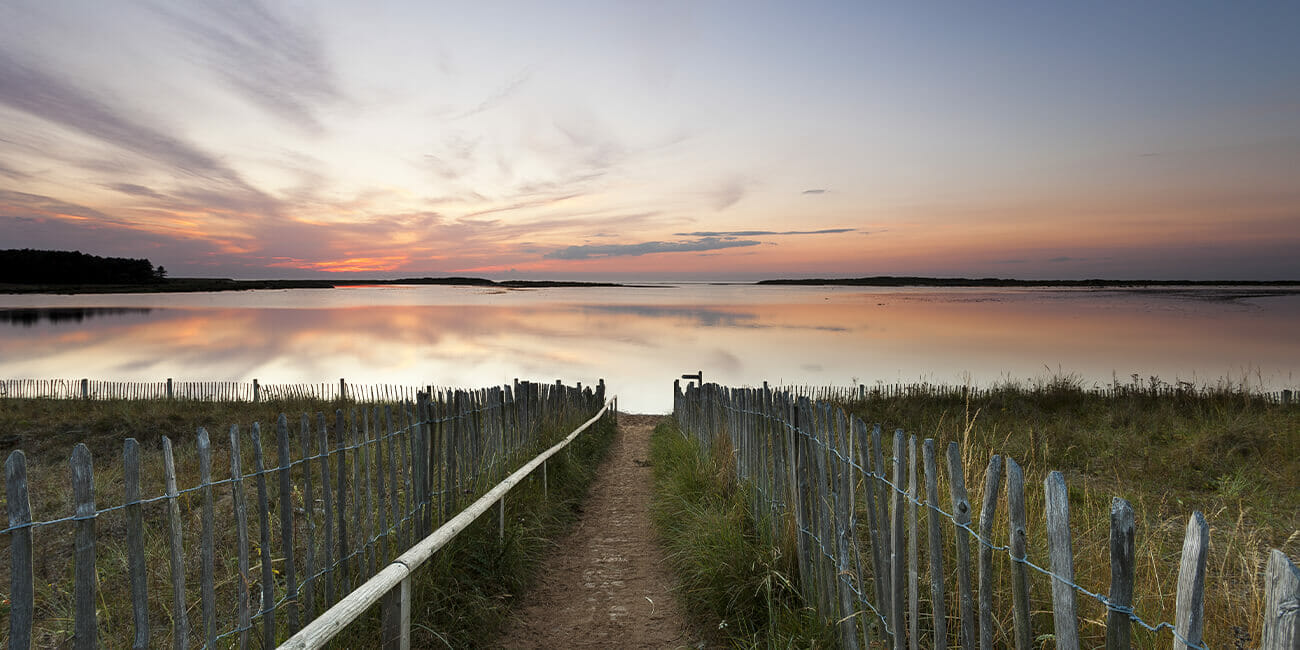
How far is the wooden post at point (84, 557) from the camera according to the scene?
226 centimetres

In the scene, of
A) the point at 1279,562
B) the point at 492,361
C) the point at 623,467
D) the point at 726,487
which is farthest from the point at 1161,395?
the point at 492,361

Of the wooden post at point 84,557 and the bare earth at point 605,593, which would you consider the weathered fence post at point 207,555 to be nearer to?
the wooden post at point 84,557

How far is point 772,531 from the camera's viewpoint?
5.01 meters

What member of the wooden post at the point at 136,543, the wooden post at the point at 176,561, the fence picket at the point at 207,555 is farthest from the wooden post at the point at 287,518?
the wooden post at the point at 136,543

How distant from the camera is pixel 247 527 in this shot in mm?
4523

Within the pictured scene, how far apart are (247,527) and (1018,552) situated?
5001mm

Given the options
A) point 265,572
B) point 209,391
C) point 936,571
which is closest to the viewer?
point 936,571

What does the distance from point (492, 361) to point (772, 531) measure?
4103 centimetres

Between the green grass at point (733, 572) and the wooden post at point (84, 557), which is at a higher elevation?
the wooden post at point (84, 557)

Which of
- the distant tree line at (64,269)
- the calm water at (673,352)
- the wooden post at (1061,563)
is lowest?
the calm water at (673,352)

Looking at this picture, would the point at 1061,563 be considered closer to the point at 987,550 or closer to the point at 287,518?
the point at 987,550

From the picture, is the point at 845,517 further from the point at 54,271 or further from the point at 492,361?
the point at 54,271

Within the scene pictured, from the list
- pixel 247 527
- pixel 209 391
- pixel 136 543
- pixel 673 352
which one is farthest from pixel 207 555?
pixel 673 352

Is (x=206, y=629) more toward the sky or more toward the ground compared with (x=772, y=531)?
more toward the sky
